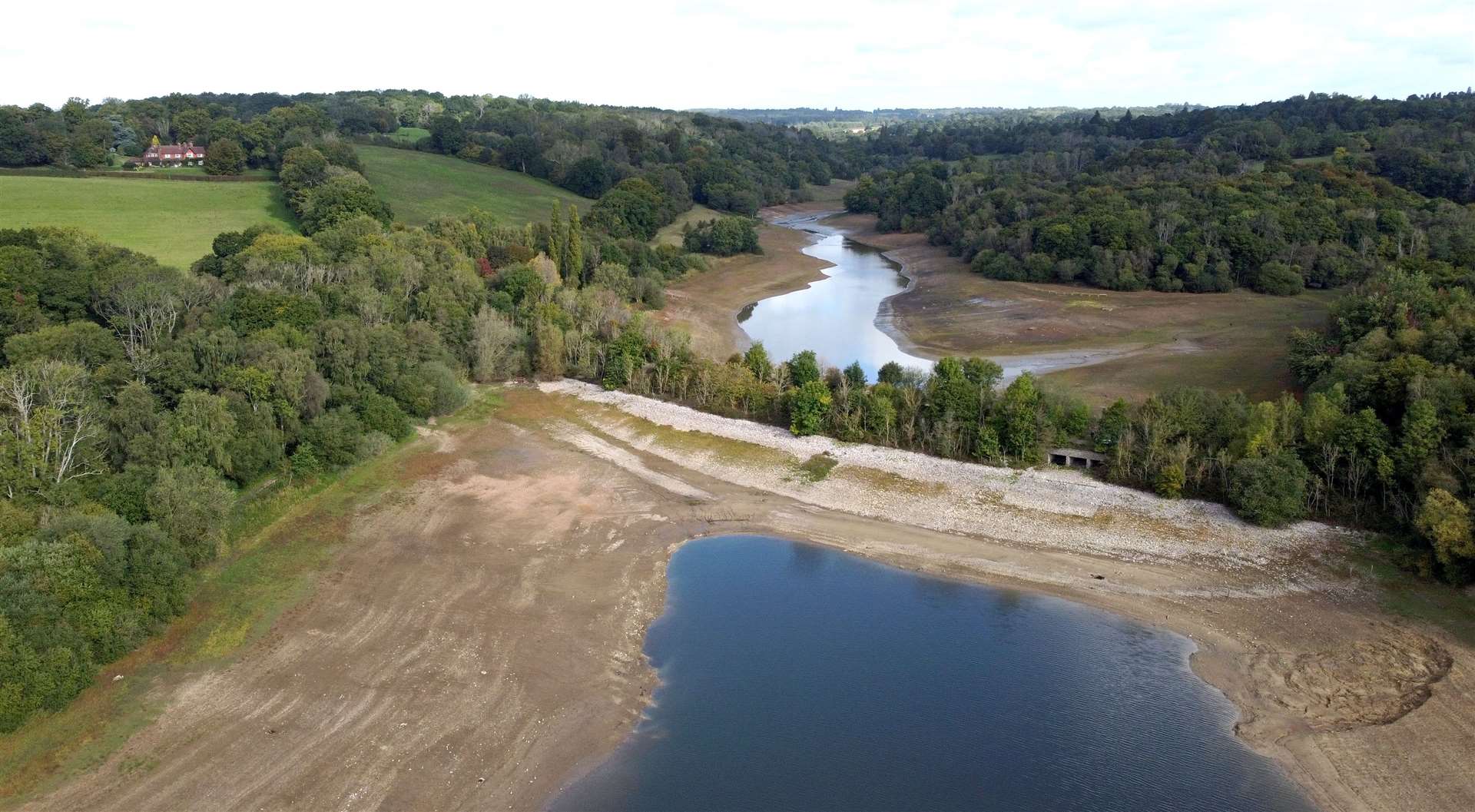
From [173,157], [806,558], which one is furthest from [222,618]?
[173,157]

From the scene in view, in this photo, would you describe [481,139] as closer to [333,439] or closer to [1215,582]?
[333,439]

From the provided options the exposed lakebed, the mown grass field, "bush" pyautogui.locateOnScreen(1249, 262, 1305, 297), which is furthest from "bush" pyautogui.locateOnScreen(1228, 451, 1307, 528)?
the mown grass field

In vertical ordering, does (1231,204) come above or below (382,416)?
above

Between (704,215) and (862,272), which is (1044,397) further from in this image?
(704,215)

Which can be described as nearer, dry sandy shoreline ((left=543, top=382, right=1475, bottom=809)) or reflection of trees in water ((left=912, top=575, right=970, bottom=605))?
dry sandy shoreline ((left=543, top=382, right=1475, bottom=809))

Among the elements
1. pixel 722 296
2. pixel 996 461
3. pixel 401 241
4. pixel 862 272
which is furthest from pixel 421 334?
pixel 862 272

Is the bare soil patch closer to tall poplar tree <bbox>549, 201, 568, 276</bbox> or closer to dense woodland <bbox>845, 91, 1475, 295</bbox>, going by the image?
dense woodland <bbox>845, 91, 1475, 295</bbox>

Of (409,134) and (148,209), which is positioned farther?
(409,134)
